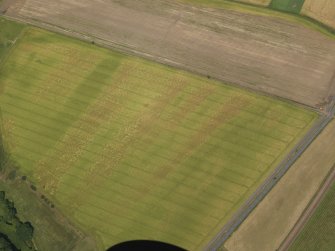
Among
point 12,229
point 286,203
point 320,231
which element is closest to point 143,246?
point 12,229

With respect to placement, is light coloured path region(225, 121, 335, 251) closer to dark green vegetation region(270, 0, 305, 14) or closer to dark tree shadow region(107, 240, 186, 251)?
dark tree shadow region(107, 240, 186, 251)

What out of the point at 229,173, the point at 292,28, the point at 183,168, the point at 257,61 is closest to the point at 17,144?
the point at 183,168

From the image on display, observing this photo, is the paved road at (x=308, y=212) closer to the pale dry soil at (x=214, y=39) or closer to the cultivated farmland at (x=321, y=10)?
the pale dry soil at (x=214, y=39)

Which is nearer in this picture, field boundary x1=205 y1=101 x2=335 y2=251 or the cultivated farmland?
field boundary x1=205 y1=101 x2=335 y2=251

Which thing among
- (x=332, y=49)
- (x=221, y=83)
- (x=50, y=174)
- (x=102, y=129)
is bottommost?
(x=50, y=174)

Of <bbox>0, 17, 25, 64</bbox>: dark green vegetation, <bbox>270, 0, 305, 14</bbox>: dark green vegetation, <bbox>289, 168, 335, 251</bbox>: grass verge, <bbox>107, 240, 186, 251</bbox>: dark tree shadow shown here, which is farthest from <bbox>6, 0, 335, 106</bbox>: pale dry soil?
<bbox>107, 240, 186, 251</bbox>: dark tree shadow

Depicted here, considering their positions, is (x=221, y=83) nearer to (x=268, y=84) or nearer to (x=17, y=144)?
(x=268, y=84)
